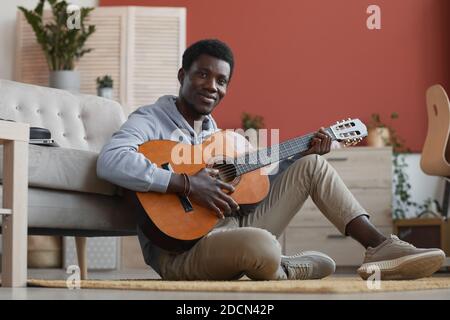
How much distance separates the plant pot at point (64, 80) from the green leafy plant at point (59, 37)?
Result: 0.08 m

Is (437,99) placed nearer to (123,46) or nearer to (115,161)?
(123,46)

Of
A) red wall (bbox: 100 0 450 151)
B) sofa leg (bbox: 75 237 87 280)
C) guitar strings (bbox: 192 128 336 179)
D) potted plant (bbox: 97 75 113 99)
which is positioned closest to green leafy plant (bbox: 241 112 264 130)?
red wall (bbox: 100 0 450 151)

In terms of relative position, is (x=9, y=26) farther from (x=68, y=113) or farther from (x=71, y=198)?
(x=71, y=198)

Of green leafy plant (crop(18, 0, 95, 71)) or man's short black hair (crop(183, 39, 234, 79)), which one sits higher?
green leafy plant (crop(18, 0, 95, 71))

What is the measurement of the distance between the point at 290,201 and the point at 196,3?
11.3ft

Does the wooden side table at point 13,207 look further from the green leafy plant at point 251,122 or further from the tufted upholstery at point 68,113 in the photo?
the green leafy plant at point 251,122

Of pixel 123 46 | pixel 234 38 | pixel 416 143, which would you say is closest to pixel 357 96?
pixel 416 143

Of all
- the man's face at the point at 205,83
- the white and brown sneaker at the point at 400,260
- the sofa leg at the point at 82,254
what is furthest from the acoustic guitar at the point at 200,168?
the sofa leg at the point at 82,254

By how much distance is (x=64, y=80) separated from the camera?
17.3 ft

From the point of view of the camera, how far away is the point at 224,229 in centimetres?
241

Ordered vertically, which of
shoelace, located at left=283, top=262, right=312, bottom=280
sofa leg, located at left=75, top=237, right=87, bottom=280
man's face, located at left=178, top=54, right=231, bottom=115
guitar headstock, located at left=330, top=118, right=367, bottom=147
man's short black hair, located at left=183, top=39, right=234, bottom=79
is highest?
man's short black hair, located at left=183, top=39, right=234, bottom=79

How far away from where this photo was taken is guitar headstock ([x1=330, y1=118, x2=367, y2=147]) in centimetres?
261

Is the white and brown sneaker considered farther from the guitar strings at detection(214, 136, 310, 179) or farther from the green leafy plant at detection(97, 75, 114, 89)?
the green leafy plant at detection(97, 75, 114, 89)

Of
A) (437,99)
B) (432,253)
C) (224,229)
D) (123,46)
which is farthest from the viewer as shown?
(123,46)
